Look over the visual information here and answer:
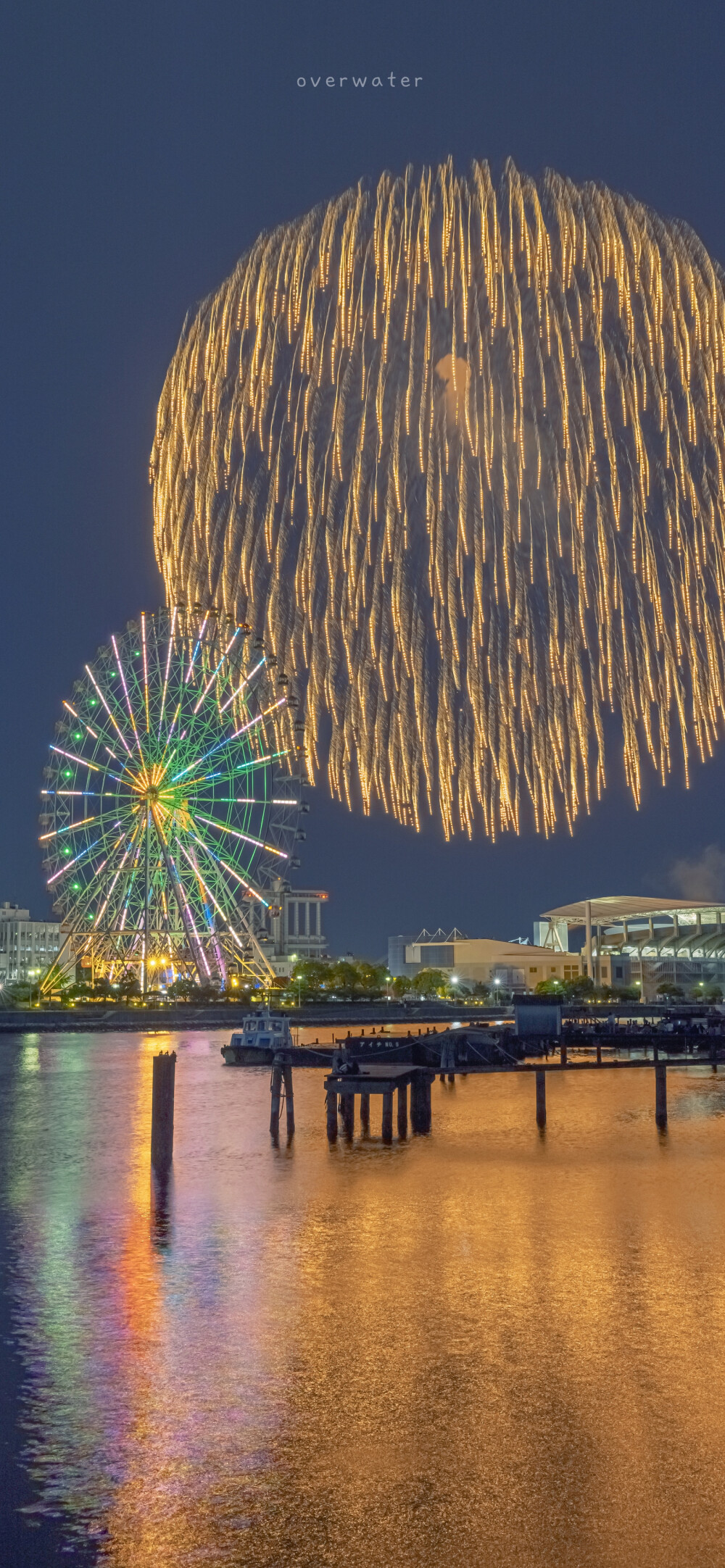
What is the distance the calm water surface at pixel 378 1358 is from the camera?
1114cm

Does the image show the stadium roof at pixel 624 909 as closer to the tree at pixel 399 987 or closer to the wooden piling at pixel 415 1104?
the tree at pixel 399 987

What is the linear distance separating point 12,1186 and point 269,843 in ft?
198

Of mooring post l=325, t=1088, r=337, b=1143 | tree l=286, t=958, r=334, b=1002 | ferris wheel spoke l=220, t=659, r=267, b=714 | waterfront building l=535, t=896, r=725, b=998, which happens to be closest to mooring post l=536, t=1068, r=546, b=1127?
mooring post l=325, t=1088, r=337, b=1143

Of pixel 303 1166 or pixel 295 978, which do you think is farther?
pixel 295 978

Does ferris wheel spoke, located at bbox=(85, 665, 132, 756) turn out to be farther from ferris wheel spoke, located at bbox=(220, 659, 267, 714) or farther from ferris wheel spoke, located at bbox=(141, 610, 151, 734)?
ferris wheel spoke, located at bbox=(220, 659, 267, 714)

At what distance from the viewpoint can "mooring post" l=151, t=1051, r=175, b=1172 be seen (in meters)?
31.4

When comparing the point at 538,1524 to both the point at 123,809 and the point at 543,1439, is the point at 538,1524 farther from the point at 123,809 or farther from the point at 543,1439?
the point at 123,809

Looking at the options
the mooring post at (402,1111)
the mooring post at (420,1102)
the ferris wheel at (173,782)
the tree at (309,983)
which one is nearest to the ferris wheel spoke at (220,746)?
the ferris wheel at (173,782)

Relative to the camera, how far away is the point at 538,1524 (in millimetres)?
11031

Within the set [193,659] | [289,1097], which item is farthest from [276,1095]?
[193,659]

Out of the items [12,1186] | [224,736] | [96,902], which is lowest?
[12,1186]

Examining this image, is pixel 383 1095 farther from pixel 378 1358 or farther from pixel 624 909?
pixel 624 909

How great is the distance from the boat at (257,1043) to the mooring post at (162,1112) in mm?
37441

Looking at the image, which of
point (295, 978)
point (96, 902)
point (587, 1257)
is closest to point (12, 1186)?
point (587, 1257)
